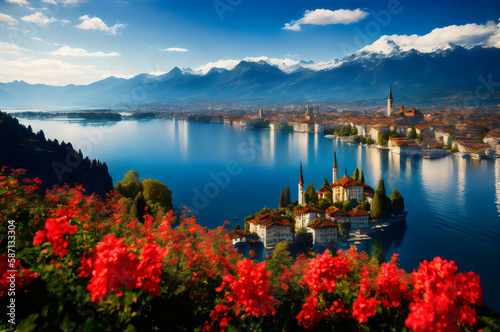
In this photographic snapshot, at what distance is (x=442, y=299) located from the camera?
2.44 feet

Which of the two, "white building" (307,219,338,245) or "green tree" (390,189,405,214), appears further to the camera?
"green tree" (390,189,405,214)

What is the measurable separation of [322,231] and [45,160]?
4827 millimetres

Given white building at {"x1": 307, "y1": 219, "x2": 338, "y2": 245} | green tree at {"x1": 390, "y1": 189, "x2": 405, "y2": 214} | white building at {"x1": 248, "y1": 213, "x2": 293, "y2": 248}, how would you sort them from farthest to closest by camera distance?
green tree at {"x1": 390, "y1": 189, "x2": 405, "y2": 214}
white building at {"x1": 307, "y1": 219, "x2": 338, "y2": 245}
white building at {"x1": 248, "y1": 213, "x2": 293, "y2": 248}

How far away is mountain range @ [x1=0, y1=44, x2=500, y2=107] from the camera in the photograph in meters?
17.3

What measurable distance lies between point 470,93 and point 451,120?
29.2 ft

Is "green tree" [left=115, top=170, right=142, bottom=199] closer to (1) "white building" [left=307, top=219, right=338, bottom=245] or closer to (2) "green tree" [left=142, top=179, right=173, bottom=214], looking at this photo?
(2) "green tree" [left=142, top=179, right=173, bottom=214]

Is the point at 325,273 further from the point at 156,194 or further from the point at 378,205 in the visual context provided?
the point at 378,205

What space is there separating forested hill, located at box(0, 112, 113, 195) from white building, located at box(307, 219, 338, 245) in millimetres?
3922

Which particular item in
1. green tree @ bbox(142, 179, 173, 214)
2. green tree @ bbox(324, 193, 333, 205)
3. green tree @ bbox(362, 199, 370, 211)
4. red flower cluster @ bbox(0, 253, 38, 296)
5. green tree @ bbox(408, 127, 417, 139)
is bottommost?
green tree @ bbox(362, 199, 370, 211)

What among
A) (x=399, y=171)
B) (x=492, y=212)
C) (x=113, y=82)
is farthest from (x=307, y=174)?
(x=113, y=82)

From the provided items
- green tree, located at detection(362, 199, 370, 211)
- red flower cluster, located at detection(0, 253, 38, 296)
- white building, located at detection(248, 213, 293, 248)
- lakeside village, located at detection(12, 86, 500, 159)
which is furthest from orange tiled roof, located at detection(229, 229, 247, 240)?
lakeside village, located at detection(12, 86, 500, 159)

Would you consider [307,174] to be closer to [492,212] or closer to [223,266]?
[492,212]

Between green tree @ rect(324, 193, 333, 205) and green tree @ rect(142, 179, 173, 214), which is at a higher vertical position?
green tree @ rect(142, 179, 173, 214)

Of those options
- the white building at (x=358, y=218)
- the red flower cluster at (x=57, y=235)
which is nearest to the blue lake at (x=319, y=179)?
the white building at (x=358, y=218)
